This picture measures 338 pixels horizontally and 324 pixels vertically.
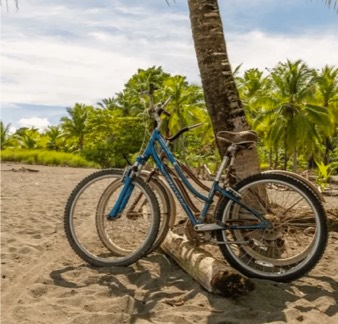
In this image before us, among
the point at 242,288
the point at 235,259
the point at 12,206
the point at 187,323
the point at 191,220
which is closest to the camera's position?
the point at 187,323

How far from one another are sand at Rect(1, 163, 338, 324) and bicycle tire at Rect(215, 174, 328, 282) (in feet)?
0.65

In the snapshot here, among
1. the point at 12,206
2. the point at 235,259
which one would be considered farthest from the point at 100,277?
the point at 12,206

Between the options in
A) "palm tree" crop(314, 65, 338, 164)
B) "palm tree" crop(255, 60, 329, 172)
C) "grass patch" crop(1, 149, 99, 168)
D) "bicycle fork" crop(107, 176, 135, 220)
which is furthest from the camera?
"grass patch" crop(1, 149, 99, 168)

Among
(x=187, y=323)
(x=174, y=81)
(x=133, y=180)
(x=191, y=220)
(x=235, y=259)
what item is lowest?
(x=187, y=323)

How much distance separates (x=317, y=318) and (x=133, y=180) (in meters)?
2.06

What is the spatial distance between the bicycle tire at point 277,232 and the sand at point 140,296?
0.20m

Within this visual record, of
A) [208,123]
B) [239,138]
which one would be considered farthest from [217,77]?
[208,123]

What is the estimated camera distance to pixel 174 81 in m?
50.2

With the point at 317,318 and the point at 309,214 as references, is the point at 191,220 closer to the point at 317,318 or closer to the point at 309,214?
the point at 309,214

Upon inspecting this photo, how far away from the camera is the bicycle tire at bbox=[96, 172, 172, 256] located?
479 centimetres

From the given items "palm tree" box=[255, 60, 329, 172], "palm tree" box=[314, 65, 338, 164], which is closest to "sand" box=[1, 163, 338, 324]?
"palm tree" box=[255, 60, 329, 172]

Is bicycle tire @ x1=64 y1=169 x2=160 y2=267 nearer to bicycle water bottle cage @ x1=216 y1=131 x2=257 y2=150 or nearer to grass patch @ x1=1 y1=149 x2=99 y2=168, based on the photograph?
bicycle water bottle cage @ x1=216 y1=131 x2=257 y2=150

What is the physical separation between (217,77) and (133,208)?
1.57m

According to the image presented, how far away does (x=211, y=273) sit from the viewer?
3883 mm
